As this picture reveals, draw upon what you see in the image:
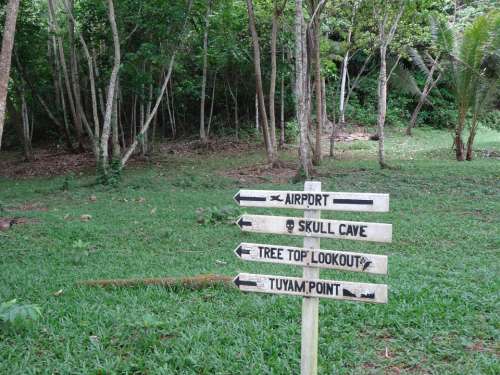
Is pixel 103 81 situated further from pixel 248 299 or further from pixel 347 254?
pixel 347 254

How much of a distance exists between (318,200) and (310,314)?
Result: 66 cm

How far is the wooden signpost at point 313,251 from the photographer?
2.59 m

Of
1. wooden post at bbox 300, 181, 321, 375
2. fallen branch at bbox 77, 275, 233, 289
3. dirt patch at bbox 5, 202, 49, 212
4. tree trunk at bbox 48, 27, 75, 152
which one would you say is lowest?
dirt patch at bbox 5, 202, 49, 212

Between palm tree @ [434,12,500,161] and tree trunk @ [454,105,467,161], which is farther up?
palm tree @ [434,12,500,161]

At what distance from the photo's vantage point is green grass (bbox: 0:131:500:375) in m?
3.59

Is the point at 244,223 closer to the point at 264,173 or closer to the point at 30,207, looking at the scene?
the point at 30,207

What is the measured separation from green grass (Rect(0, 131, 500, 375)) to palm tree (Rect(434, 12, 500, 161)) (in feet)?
14.6

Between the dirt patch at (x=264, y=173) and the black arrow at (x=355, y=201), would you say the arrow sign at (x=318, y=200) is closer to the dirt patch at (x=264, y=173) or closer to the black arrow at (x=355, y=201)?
the black arrow at (x=355, y=201)

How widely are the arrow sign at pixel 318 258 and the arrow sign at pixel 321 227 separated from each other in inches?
3.6

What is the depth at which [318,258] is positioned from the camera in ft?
8.84

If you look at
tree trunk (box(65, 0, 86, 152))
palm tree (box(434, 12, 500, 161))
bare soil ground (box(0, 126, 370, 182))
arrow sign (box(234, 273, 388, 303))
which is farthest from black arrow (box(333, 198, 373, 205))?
palm tree (box(434, 12, 500, 161))

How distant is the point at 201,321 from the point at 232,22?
14.2 metres

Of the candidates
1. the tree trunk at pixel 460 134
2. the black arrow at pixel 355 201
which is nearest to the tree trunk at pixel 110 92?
the tree trunk at pixel 460 134

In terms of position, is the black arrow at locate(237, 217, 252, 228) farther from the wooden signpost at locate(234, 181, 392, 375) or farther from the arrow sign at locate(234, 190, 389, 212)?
the arrow sign at locate(234, 190, 389, 212)
